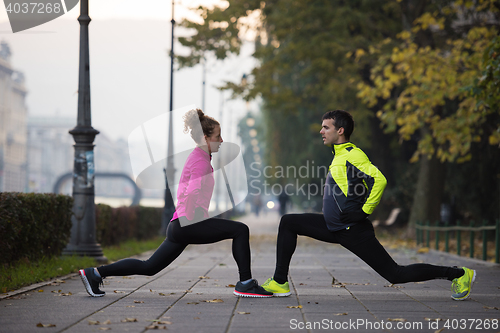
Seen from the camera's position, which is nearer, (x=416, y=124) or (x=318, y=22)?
(x=416, y=124)

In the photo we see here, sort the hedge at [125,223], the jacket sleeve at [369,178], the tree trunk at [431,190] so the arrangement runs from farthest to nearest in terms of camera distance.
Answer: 1. the tree trunk at [431,190]
2. the hedge at [125,223]
3. the jacket sleeve at [369,178]

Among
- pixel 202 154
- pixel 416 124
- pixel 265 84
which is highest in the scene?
pixel 265 84

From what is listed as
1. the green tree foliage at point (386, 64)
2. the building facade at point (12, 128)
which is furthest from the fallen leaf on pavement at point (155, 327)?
the building facade at point (12, 128)

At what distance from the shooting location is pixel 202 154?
5.96 m

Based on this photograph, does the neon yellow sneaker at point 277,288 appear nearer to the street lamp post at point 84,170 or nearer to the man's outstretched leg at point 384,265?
the man's outstretched leg at point 384,265

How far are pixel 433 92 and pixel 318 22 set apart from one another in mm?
7422

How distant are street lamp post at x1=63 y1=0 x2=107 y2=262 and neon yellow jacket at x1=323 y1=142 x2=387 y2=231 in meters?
5.59

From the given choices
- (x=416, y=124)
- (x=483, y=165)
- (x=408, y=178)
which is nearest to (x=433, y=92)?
(x=416, y=124)

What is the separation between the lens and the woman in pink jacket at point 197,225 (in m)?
5.86

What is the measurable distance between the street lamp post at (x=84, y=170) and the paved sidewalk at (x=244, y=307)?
90.7 inches

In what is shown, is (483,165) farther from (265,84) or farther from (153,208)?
(153,208)

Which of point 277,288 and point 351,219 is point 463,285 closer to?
point 351,219

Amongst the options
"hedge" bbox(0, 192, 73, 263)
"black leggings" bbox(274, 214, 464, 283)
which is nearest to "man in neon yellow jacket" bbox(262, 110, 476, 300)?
"black leggings" bbox(274, 214, 464, 283)

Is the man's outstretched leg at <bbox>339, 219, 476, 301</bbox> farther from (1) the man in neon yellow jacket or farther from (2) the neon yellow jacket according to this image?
(2) the neon yellow jacket
